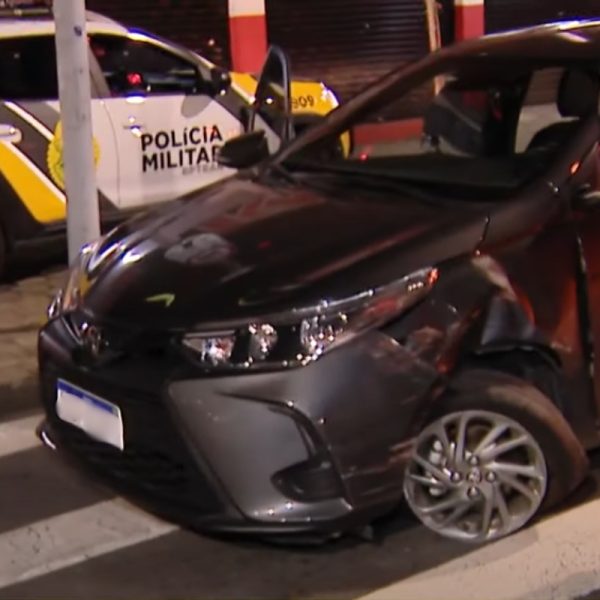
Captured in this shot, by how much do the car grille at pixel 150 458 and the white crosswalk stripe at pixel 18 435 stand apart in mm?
1323

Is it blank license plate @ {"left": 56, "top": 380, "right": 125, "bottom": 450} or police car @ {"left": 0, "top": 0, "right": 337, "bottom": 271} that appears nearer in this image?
blank license plate @ {"left": 56, "top": 380, "right": 125, "bottom": 450}

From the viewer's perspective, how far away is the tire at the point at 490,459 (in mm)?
4195

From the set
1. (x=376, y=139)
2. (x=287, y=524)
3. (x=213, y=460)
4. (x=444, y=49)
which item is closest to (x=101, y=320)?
(x=213, y=460)

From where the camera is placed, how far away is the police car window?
850 cm

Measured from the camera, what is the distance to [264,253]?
4281 millimetres

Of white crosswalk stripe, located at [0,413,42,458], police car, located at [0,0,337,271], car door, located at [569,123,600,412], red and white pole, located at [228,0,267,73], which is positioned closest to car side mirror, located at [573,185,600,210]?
car door, located at [569,123,600,412]

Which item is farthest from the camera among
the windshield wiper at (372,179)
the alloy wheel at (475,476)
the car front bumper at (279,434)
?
the windshield wiper at (372,179)

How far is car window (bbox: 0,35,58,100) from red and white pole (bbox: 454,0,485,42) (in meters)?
8.31

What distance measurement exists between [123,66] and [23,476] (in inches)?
160

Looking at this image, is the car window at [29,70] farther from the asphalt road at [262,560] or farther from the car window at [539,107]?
the car window at [539,107]

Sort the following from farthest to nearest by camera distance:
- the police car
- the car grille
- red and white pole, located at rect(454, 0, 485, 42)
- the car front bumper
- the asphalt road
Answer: red and white pole, located at rect(454, 0, 485, 42), the police car, the asphalt road, the car grille, the car front bumper

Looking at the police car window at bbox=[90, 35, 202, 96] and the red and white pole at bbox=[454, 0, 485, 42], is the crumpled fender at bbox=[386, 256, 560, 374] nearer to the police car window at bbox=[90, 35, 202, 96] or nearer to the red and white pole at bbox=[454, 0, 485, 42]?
the police car window at bbox=[90, 35, 202, 96]

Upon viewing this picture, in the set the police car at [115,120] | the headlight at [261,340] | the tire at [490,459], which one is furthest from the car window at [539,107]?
the police car at [115,120]

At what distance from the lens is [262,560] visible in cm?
436
